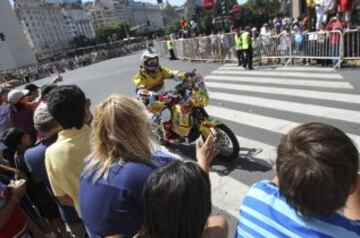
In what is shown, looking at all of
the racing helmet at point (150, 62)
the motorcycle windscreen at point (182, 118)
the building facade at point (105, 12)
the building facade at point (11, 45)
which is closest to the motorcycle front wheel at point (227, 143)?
A: the motorcycle windscreen at point (182, 118)

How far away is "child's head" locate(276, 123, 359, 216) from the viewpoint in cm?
156

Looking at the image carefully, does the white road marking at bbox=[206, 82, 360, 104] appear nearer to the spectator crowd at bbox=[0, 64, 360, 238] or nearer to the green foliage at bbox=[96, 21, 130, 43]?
the spectator crowd at bbox=[0, 64, 360, 238]

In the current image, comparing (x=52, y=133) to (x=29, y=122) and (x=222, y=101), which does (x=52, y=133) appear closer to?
(x=29, y=122)

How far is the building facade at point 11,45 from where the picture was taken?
233 ft

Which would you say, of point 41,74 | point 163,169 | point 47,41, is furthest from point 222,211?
point 47,41

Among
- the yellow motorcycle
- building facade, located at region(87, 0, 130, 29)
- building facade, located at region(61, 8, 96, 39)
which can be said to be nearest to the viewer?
the yellow motorcycle

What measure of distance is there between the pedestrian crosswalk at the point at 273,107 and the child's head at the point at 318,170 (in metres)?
2.81

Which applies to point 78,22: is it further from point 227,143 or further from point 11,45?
point 227,143

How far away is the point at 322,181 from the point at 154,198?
730mm

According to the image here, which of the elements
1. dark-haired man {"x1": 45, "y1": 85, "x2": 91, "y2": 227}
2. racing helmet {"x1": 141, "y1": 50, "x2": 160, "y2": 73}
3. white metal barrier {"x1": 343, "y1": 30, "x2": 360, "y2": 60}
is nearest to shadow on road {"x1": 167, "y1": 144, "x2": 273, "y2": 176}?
racing helmet {"x1": 141, "y1": 50, "x2": 160, "y2": 73}

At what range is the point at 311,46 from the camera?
12117mm

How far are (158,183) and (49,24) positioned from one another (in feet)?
497

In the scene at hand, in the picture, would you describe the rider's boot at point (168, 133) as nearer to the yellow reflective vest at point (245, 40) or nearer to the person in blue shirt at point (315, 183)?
the person in blue shirt at point (315, 183)

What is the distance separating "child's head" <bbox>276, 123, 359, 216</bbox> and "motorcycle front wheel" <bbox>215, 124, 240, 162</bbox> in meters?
3.88
